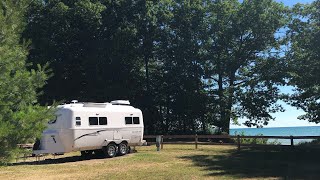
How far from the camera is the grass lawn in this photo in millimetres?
13797

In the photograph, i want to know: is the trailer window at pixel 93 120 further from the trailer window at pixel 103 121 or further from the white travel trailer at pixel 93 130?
the trailer window at pixel 103 121

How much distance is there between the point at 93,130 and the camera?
19.6 meters

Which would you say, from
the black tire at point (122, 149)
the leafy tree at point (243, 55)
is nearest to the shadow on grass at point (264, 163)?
the black tire at point (122, 149)

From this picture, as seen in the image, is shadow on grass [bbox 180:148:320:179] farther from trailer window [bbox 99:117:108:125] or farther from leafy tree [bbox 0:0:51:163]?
leafy tree [bbox 0:0:51:163]

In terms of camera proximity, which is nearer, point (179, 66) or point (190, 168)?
point (190, 168)

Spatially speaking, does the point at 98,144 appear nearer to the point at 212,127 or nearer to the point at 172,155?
the point at 172,155

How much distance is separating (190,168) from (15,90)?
9559 millimetres

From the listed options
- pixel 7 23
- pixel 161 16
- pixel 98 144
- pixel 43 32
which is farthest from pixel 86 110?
pixel 161 16

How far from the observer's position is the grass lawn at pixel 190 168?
13797 mm

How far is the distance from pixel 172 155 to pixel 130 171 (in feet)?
18.5

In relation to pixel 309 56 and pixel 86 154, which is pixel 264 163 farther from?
pixel 86 154

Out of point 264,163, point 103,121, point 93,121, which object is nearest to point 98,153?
point 103,121

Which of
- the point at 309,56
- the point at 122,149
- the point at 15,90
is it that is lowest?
the point at 122,149

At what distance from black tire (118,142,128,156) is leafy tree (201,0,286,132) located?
53.0 ft
